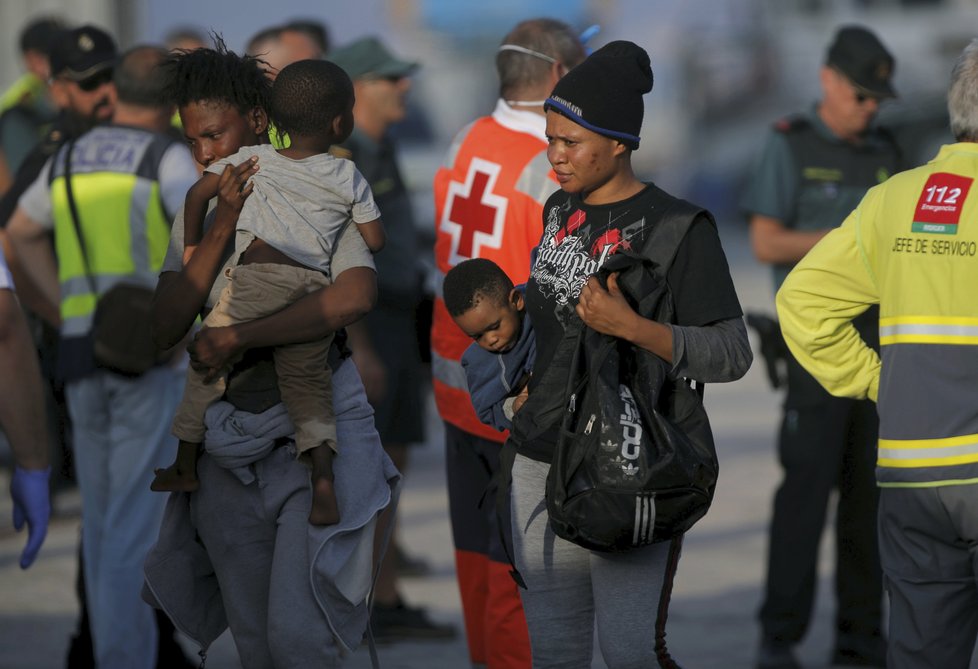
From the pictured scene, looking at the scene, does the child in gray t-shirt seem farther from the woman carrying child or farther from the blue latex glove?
the blue latex glove

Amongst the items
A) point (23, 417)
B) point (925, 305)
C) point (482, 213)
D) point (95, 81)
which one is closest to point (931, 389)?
point (925, 305)

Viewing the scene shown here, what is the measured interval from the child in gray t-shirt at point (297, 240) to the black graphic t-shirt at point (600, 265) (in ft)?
1.54

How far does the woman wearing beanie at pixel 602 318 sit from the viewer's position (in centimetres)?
398

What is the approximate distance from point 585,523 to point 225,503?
0.90 meters

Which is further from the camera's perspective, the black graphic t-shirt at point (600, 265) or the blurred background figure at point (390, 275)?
the blurred background figure at point (390, 275)

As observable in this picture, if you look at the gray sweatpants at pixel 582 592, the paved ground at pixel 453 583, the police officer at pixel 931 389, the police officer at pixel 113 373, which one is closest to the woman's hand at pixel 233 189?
the gray sweatpants at pixel 582 592

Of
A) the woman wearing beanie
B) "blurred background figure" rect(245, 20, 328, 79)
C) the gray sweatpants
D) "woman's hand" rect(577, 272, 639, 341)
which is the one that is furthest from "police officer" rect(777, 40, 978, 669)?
"blurred background figure" rect(245, 20, 328, 79)

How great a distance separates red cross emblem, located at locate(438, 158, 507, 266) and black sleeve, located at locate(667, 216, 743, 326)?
4.56 ft

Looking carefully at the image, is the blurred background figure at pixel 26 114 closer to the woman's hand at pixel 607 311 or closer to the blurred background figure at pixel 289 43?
the blurred background figure at pixel 289 43

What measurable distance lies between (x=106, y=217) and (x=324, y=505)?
211cm

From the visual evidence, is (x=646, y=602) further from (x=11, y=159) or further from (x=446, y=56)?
(x=446, y=56)

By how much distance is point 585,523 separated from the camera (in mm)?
3842

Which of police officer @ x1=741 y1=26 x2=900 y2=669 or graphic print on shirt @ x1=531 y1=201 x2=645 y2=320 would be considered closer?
graphic print on shirt @ x1=531 y1=201 x2=645 y2=320

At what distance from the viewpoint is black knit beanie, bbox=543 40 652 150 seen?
4.09 m
